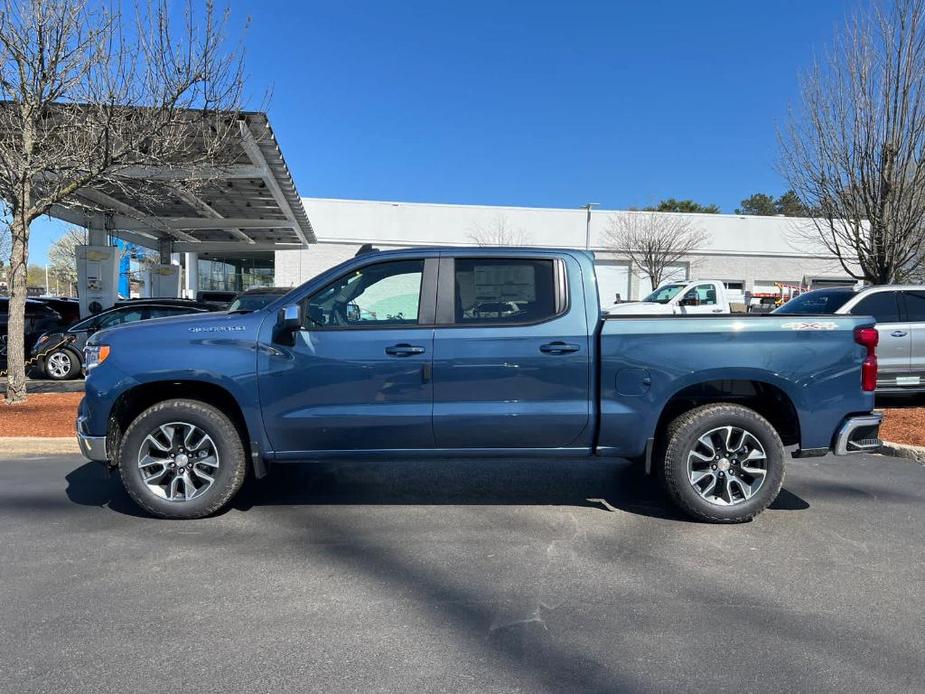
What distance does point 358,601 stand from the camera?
340 cm

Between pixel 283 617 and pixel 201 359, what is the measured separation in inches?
77.6

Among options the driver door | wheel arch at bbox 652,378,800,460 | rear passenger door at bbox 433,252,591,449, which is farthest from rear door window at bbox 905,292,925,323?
the driver door

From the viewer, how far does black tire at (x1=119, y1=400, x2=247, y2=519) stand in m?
4.48

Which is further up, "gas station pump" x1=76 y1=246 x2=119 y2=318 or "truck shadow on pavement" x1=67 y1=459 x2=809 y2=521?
"gas station pump" x1=76 y1=246 x2=119 y2=318

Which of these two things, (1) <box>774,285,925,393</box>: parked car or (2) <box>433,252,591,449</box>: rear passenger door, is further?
(1) <box>774,285,925,393</box>: parked car

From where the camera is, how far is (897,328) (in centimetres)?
873

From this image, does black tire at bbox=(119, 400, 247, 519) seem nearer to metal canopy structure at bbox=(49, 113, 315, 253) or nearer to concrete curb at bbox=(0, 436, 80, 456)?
concrete curb at bbox=(0, 436, 80, 456)

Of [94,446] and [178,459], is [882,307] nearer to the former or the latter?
[178,459]

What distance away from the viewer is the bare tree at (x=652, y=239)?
34844 mm

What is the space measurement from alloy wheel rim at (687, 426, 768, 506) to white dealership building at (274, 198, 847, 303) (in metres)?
32.3

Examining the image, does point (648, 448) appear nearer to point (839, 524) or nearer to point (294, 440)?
point (839, 524)

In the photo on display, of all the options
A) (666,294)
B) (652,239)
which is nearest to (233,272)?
(652,239)

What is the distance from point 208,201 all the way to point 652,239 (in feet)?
80.9

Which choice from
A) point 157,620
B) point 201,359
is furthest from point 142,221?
point 157,620
